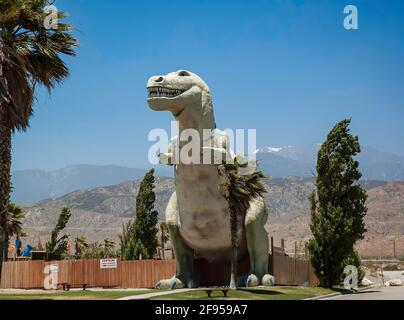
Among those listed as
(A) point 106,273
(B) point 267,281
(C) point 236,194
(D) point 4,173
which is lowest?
(A) point 106,273

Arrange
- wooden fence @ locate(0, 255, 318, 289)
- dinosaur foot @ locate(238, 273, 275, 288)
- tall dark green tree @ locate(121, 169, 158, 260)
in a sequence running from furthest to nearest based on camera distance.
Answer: tall dark green tree @ locate(121, 169, 158, 260) → wooden fence @ locate(0, 255, 318, 289) → dinosaur foot @ locate(238, 273, 275, 288)

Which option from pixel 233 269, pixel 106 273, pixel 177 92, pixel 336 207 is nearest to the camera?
pixel 177 92

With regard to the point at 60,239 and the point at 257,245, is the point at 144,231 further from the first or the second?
the point at 257,245

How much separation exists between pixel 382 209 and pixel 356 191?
385ft

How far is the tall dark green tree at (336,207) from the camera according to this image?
29.0m

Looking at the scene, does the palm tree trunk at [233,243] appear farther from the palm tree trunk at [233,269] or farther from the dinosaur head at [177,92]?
the dinosaur head at [177,92]

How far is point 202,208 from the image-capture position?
20.7m

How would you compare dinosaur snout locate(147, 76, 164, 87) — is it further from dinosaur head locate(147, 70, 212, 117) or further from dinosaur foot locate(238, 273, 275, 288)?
dinosaur foot locate(238, 273, 275, 288)

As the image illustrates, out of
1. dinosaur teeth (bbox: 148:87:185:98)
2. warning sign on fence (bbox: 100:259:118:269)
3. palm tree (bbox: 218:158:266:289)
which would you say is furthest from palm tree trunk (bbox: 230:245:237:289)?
warning sign on fence (bbox: 100:259:118:269)

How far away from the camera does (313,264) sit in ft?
97.4

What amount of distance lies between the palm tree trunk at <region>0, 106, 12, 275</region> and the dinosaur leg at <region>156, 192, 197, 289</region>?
5.33 m

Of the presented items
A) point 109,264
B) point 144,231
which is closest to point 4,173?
point 109,264

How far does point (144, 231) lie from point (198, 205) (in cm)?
1805

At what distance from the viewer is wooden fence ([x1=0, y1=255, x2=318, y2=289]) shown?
26.6m
